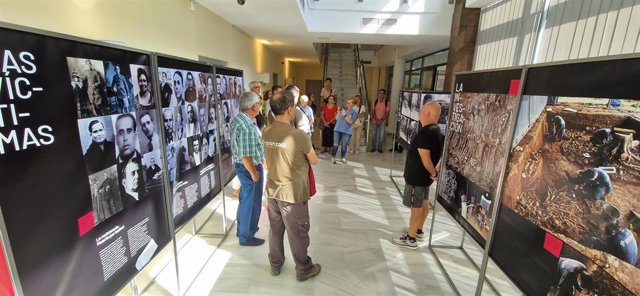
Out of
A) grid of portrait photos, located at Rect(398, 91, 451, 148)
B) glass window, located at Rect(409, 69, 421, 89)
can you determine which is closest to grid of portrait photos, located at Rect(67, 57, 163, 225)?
grid of portrait photos, located at Rect(398, 91, 451, 148)

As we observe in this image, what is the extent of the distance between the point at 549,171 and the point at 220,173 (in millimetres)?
2594

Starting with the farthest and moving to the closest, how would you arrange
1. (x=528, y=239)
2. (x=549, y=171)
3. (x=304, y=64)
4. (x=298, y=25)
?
(x=304, y=64), (x=298, y=25), (x=528, y=239), (x=549, y=171)

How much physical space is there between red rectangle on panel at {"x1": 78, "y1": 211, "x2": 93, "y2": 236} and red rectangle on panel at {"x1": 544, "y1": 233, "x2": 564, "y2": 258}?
85.2 inches

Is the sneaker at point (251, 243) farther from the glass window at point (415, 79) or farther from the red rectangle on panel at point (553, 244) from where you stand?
the glass window at point (415, 79)

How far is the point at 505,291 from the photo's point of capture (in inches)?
98.4

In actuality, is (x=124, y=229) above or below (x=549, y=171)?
below

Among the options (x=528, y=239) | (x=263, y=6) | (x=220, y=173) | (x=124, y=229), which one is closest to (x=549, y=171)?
(x=528, y=239)

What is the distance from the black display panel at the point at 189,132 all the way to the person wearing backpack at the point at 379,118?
4.90m

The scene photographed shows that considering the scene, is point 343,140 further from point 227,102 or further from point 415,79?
point 415,79

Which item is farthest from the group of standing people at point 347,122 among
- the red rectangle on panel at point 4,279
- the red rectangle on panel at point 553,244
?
the red rectangle on panel at point 4,279

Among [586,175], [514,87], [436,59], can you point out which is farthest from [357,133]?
[586,175]

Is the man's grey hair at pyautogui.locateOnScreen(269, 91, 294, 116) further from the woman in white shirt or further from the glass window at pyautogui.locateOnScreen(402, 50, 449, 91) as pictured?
the glass window at pyautogui.locateOnScreen(402, 50, 449, 91)

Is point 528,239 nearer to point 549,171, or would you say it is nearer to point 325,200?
point 549,171

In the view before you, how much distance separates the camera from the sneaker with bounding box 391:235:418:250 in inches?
120
